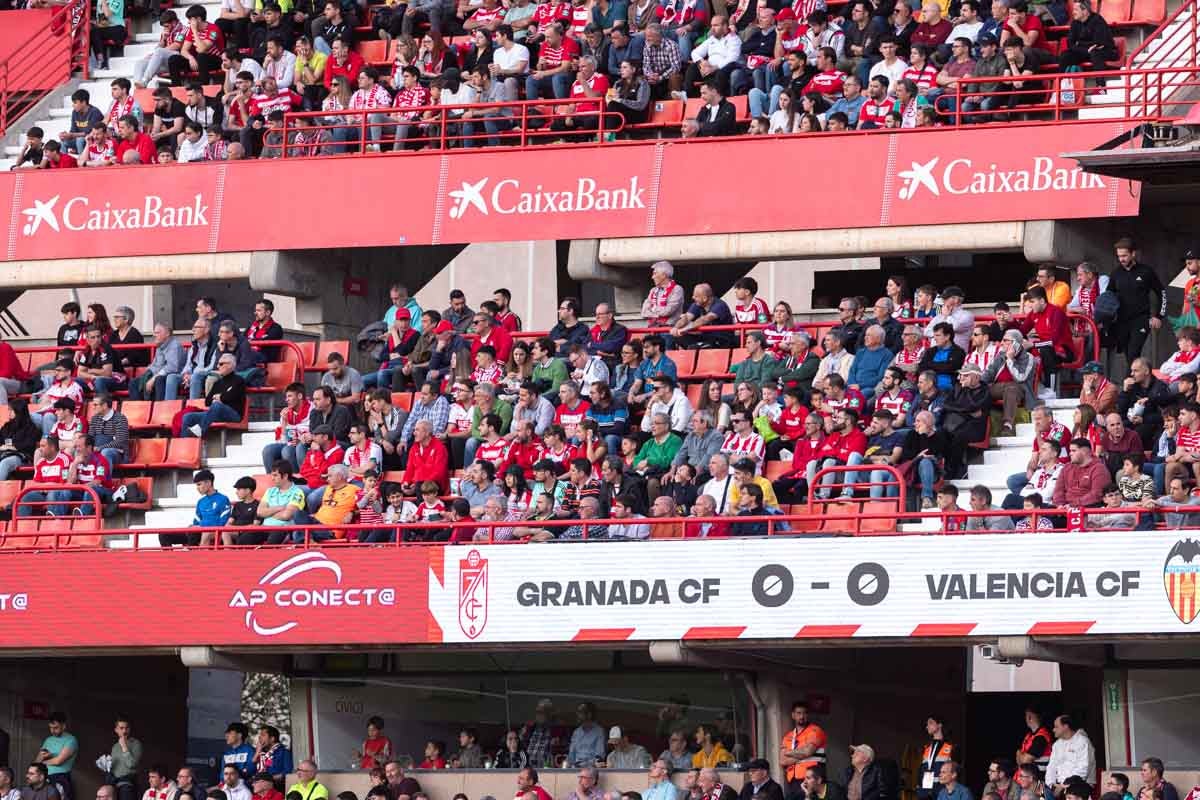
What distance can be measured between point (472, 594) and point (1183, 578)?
18.5 ft

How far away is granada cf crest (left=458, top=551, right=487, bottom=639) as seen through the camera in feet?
71.6

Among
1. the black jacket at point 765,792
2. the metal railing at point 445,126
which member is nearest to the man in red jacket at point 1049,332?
the black jacket at point 765,792

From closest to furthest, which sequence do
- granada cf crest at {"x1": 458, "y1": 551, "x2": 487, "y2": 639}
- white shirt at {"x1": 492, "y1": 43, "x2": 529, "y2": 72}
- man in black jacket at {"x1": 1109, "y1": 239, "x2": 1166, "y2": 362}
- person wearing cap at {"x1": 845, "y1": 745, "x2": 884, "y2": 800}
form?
1. person wearing cap at {"x1": 845, "y1": 745, "x2": 884, "y2": 800}
2. granada cf crest at {"x1": 458, "y1": 551, "x2": 487, "y2": 639}
3. man in black jacket at {"x1": 1109, "y1": 239, "x2": 1166, "y2": 362}
4. white shirt at {"x1": 492, "y1": 43, "x2": 529, "y2": 72}

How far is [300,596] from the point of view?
22.5m

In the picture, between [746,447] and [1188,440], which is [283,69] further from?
[1188,440]

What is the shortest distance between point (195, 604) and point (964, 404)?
6.56 m

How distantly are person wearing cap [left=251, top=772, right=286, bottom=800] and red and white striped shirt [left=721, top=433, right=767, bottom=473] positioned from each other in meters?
4.65

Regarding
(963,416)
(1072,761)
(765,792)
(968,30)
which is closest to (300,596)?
(765,792)

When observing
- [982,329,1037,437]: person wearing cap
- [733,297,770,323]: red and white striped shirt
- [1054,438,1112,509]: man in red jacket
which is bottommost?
[1054,438,1112,509]: man in red jacket

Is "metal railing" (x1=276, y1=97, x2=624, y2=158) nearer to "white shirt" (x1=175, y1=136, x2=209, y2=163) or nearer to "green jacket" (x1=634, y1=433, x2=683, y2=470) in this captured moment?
"white shirt" (x1=175, y1=136, x2=209, y2=163)

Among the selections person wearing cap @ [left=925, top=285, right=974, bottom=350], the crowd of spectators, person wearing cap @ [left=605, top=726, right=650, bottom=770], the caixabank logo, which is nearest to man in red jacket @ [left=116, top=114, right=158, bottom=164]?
the crowd of spectators

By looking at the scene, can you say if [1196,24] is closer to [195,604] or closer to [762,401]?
[762,401]

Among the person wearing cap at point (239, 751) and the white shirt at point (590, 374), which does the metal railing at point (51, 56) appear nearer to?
the person wearing cap at point (239, 751)

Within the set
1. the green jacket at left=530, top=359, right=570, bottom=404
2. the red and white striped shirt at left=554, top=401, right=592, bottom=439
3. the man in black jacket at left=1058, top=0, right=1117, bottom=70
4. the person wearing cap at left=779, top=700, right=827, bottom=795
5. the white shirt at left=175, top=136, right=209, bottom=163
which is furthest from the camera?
the white shirt at left=175, top=136, right=209, bottom=163
